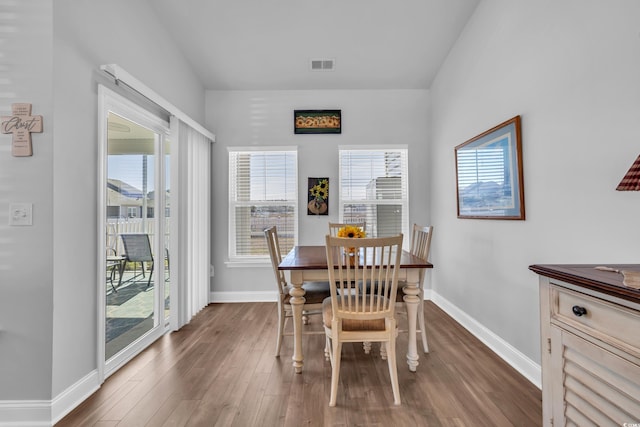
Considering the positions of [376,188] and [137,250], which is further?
[376,188]

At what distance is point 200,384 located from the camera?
6.98ft

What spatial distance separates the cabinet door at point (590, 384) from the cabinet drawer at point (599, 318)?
0.04 meters

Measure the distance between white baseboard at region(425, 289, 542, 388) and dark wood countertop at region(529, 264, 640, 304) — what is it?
4.10ft

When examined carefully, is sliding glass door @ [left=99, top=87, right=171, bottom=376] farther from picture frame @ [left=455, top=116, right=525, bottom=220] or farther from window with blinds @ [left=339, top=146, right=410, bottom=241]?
picture frame @ [left=455, top=116, right=525, bottom=220]

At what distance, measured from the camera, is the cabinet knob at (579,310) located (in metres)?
1.09

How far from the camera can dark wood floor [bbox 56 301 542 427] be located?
5.76 ft

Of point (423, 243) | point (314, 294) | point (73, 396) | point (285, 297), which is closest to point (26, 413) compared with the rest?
point (73, 396)

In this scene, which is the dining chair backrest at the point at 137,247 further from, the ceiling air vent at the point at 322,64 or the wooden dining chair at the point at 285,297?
the ceiling air vent at the point at 322,64

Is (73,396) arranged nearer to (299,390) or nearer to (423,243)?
(299,390)

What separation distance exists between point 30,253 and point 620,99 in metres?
3.27

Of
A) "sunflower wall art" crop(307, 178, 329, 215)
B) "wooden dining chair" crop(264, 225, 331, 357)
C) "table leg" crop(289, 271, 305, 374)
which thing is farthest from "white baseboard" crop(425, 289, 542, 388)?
"sunflower wall art" crop(307, 178, 329, 215)

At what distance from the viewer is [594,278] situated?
41.4 inches

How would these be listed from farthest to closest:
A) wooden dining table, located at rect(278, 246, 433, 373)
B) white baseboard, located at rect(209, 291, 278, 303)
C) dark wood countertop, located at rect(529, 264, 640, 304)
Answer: white baseboard, located at rect(209, 291, 278, 303) → wooden dining table, located at rect(278, 246, 433, 373) → dark wood countertop, located at rect(529, 264, 640, 304)

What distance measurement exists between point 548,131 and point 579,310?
4.49 feet
